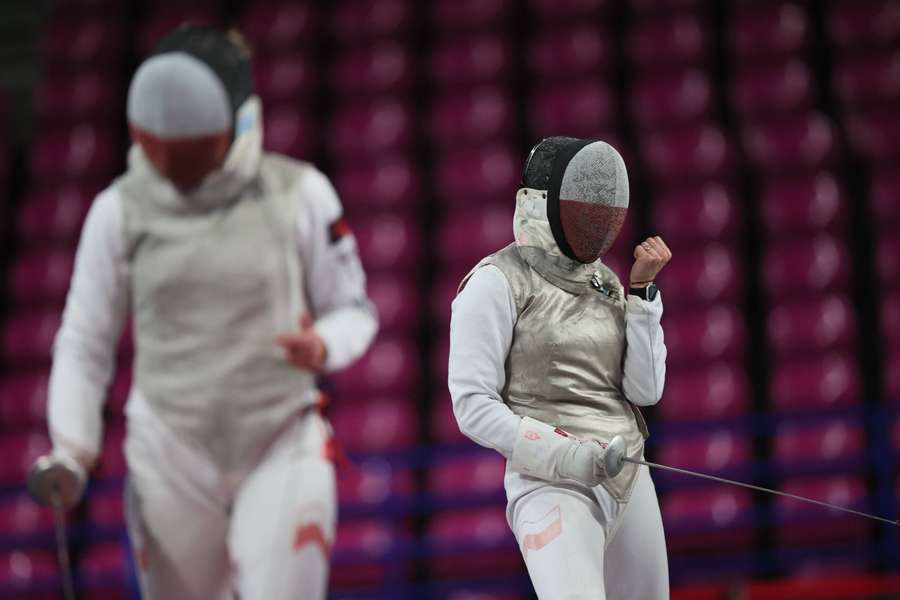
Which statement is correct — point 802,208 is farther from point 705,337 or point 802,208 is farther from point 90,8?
point 90,8

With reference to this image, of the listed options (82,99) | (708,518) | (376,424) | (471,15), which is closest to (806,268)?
(708,518)

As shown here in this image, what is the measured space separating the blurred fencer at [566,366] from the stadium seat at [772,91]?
4203mm

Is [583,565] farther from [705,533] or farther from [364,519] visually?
[364,519]

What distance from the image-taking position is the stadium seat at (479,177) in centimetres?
574

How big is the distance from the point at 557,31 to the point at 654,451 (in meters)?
2.67

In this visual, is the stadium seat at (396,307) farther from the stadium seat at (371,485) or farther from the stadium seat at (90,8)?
the stadium seat at (90,8)

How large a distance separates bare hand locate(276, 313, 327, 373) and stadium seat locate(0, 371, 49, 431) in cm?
375

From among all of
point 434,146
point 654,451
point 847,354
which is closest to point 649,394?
point 654,451

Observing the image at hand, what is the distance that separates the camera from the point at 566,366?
1920 millimetres

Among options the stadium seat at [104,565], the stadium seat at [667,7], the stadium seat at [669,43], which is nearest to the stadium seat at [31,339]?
the stadium seat at [104,565]

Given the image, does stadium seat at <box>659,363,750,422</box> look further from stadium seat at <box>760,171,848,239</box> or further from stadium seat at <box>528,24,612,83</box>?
stadium seat at <box>528,24,612,83</box>

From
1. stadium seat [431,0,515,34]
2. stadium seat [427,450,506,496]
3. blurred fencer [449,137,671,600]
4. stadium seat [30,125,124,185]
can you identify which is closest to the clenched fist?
blurred fencer [449,137,671,600]

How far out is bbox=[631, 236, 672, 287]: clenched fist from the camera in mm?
1882

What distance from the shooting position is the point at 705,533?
4863mm
